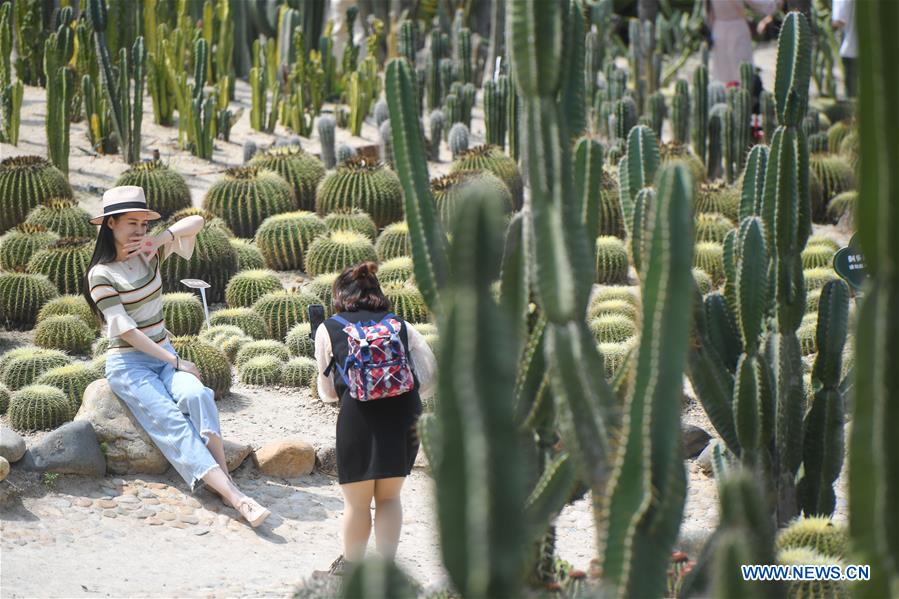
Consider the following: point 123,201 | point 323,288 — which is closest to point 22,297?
point 323,288

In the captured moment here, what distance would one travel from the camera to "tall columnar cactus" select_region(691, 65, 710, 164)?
12570 mm

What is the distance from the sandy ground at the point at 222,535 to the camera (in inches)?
193

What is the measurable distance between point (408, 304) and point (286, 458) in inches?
76.1

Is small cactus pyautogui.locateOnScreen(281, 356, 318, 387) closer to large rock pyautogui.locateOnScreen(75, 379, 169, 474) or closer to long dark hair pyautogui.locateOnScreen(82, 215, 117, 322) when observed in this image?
large rock pyautogui.locateOnScreen(75, 379, 169, 474)

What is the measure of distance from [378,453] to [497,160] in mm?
6352

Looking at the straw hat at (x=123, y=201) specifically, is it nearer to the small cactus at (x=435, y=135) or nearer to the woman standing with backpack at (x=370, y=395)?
the woman standing with backpack at (x=370, y=395)

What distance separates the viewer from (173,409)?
5531 mm

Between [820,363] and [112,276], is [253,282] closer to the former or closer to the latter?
[112,276]

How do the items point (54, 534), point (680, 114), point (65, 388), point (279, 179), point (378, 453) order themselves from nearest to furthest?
point (378, 453) → point (54, 534) → point (65, 388) → point (279, 179) → point (680, 114)

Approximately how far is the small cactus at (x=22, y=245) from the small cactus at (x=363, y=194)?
7.48 feet

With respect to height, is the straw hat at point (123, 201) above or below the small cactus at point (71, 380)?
above

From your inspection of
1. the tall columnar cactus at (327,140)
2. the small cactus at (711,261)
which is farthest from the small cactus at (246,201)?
the small cactus at (711,261)

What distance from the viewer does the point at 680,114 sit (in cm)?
1302

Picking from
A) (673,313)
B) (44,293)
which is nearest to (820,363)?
(673,313)
